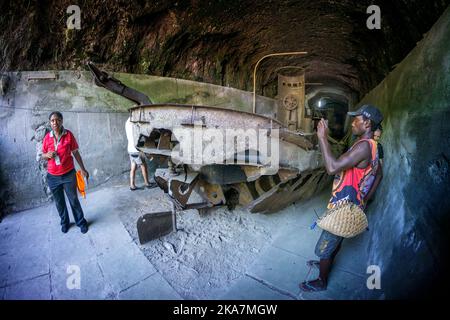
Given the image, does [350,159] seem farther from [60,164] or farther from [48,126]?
[48,126]

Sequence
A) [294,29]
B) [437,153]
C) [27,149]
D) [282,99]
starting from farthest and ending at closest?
[282,99] < [294,29] < [27,149] < [437,153]

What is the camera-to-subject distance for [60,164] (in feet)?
10.6

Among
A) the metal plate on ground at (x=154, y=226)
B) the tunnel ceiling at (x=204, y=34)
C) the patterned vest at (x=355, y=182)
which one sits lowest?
the metal plate on ground at (x=154, y=226)

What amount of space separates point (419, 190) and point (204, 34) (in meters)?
6.45

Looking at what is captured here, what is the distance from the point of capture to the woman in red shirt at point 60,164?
10.5 ft

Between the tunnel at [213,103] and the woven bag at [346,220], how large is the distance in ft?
1.52

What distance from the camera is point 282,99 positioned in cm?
1038

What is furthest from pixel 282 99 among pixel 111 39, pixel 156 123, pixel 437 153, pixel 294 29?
pixel 437 153

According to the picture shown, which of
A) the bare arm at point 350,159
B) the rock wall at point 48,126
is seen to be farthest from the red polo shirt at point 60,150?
the bare arm at point 350,159

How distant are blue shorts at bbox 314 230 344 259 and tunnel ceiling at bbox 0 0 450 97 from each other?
301cm

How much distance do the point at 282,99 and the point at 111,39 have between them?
732cm

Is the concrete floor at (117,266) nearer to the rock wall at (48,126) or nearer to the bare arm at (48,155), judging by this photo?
the rock wall at (48,126)

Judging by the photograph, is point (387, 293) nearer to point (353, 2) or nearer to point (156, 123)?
point (156, 123)

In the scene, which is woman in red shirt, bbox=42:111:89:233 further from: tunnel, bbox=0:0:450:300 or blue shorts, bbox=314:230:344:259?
blue shorts, bbox=314:230:344:259
